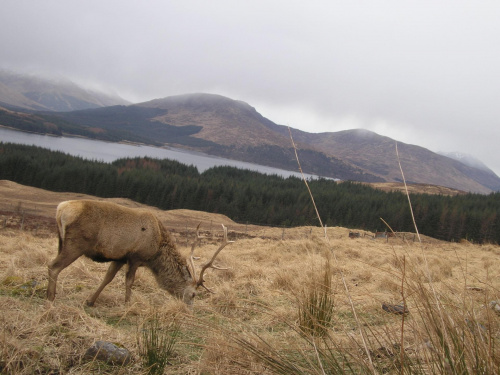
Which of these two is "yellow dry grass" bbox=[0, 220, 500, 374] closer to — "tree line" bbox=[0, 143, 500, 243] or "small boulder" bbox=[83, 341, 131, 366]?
"small boulder" bbox=[83, 341, 131, 366]

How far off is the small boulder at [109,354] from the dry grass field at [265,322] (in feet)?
0.19

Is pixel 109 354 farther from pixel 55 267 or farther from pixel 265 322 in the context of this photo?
pixel 55 267

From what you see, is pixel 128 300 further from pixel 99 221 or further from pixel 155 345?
pixel 155 345

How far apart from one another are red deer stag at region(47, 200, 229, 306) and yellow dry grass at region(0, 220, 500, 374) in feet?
1.13

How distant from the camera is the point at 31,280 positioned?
211 inches

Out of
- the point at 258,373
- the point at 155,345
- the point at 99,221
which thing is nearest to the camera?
the point at 258,373

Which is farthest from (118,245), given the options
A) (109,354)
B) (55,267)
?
(109,354)

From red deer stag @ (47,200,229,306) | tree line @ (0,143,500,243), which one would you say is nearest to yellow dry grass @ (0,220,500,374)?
red deer stag @ (47,200,229,306)

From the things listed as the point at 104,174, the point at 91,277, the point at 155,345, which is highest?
the point at 155,345

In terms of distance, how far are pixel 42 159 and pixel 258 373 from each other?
267 feet

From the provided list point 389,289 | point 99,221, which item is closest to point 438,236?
point 389,289

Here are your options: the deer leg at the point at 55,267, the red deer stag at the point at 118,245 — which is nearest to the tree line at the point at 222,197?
the red deer stag at the point at 118,245

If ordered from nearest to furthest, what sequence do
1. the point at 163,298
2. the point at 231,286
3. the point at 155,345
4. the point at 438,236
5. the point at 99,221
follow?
the point at 155,345
the point at 99,221
the point at 163,298
the point at 231,286
the point at 438,236

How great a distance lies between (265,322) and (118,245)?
95.7 inches
